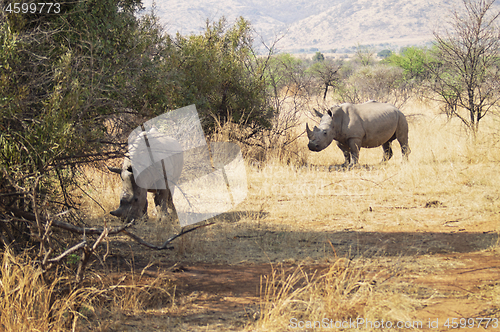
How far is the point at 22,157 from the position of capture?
361 cm

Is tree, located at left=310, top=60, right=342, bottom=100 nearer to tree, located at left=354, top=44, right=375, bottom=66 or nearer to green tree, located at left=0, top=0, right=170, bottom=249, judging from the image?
tree, located at left=354, top=44, right=375, bottom=66

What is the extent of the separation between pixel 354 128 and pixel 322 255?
5.41 metres

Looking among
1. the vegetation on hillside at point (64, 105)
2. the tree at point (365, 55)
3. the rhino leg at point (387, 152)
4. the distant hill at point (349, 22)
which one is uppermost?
the distant hill at point (349, 22)

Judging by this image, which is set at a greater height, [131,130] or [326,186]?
[131,130]

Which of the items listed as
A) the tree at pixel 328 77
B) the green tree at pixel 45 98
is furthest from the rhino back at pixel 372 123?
the green tree at pixel 45 98

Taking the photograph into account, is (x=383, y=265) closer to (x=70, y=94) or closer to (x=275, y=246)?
(x=275, y=246)

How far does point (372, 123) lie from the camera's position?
10.0m

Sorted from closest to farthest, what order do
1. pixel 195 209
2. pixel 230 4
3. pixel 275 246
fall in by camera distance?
pixel 275 246, pixel 195 209, pixel 230 4

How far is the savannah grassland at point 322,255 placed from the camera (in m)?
3.46

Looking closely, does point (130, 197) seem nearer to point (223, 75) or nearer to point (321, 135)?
point (223, 75)

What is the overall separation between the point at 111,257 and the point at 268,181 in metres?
4.22

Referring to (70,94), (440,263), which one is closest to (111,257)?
(70,94)

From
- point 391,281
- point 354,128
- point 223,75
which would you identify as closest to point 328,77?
point 354,128

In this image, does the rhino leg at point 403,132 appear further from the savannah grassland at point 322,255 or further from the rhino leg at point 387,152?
the savannah grassland at point 322,255
